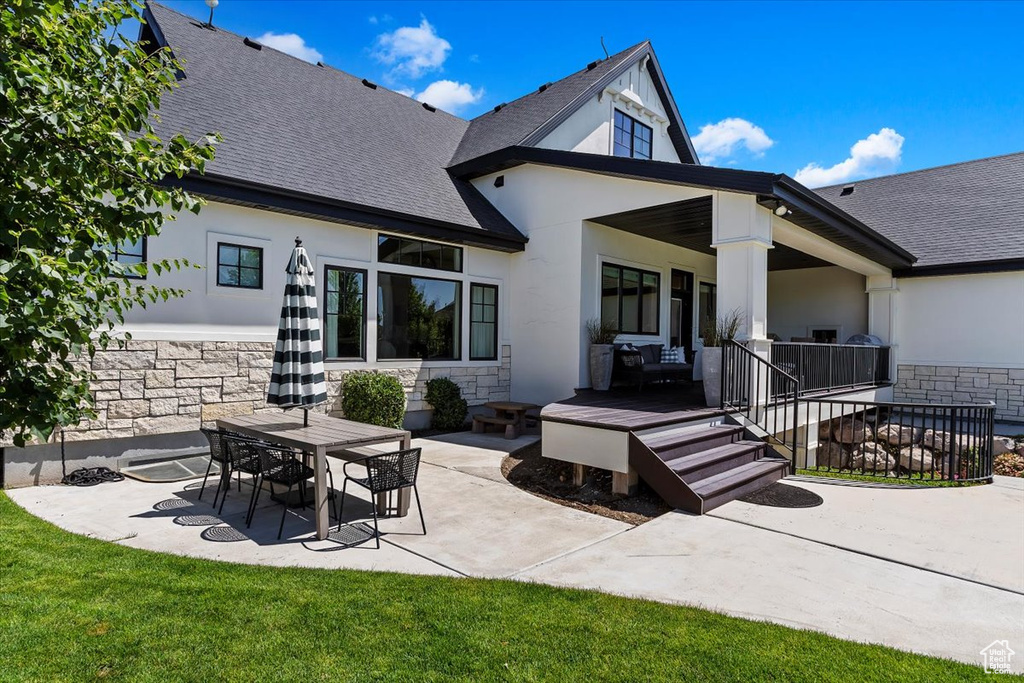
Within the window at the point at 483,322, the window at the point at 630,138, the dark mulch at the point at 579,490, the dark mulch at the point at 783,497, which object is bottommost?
the dark mulch at the point at 783,497

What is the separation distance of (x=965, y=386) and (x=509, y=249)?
35.7 feet

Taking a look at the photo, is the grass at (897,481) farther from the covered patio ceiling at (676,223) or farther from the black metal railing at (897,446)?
the covered patio ceiling at (676,223)

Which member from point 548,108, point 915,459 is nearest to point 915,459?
point 915,459

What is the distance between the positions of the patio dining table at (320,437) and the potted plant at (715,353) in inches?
180

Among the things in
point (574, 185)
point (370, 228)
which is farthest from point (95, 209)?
point (574, 185)

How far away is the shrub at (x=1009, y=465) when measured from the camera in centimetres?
902

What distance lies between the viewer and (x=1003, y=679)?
2.80 metres

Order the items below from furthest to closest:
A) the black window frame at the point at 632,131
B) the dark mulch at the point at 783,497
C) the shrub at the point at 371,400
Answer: the black window frame at the point at 632,131, the shrub at the point at 371,400, the dark mulch at the point at 783,497

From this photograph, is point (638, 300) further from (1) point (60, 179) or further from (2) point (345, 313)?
(1) point (60, 179)

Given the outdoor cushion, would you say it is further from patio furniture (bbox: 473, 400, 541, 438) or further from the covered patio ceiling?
patio furniture (bbox: 473, 400, 541, 438)

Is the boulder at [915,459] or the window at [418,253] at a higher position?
the window at [418,253]

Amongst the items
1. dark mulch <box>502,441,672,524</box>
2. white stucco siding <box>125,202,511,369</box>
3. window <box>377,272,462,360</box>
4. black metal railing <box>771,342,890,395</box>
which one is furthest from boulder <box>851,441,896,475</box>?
white stucco siding <box>125,202,511,369</box>

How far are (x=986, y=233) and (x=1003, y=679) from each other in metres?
14.0

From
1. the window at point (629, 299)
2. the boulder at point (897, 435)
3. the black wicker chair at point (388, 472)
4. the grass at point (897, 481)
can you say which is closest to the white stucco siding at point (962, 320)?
the boulder at point (897, 435)
